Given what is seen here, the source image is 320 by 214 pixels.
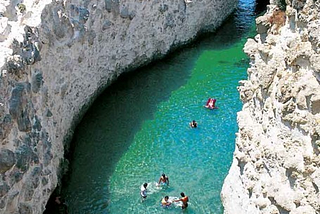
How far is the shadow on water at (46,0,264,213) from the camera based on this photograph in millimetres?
16656

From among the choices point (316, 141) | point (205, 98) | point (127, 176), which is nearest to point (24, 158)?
point (127, 176)

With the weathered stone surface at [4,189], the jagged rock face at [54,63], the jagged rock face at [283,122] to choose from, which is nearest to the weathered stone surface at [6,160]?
the jagged rock face at [54,63]

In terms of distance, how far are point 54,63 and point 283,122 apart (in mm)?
8719

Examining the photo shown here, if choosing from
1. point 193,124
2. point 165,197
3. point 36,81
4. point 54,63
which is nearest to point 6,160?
point 36,81

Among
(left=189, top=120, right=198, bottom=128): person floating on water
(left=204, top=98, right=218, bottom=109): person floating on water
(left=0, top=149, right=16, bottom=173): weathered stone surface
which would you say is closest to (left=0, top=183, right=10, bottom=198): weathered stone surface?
(left=0, top=149, right=16, bottom=173): weathered stone surface

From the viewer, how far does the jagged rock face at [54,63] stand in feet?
42.4

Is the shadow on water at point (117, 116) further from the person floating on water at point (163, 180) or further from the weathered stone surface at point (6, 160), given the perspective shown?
the weathered stone surface at point (6, 160)

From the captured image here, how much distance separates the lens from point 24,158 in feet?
42.5

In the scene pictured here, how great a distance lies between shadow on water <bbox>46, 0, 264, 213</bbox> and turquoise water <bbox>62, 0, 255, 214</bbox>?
3cm

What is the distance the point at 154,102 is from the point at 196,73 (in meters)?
3.69

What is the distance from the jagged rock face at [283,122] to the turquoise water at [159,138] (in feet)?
8.42

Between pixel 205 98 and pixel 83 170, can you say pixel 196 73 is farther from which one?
pixel 83 170

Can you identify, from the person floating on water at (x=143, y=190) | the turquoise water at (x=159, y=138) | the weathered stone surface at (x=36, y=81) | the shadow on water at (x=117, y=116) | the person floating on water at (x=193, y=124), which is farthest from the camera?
the person floating on water at (x=193, y=124)

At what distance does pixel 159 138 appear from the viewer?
743 inches
